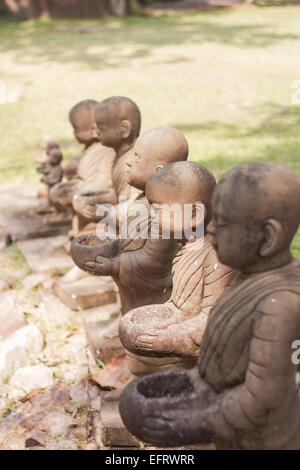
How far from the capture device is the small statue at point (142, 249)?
285 cm

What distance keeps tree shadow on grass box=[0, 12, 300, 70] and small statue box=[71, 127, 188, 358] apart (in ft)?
42.4

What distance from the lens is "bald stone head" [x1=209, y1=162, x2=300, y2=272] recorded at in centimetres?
179

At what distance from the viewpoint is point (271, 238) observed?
1.81 m

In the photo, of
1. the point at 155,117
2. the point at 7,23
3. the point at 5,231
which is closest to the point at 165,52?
the point at 155,117

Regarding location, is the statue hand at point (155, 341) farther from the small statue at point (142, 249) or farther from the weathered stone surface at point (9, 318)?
the weathered stone surface at point (9, 318)

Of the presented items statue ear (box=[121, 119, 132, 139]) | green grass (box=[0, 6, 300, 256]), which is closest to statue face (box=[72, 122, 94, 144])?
statue ear (box=[121, 119, 132, 139])

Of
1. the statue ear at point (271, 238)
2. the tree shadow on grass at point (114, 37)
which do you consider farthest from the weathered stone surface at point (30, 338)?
the tree shadow on grass at point (114, 37)

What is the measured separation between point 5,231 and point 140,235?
10.9 feet

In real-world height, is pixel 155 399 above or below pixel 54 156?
above

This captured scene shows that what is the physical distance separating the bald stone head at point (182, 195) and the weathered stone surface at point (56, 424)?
148 cm

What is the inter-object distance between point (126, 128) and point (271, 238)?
2.04m

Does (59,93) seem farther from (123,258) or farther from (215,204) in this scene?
(215,204)

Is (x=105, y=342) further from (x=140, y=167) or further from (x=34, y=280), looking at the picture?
(x=34, y=280)

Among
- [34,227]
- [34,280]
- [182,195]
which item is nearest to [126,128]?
[182,195]
